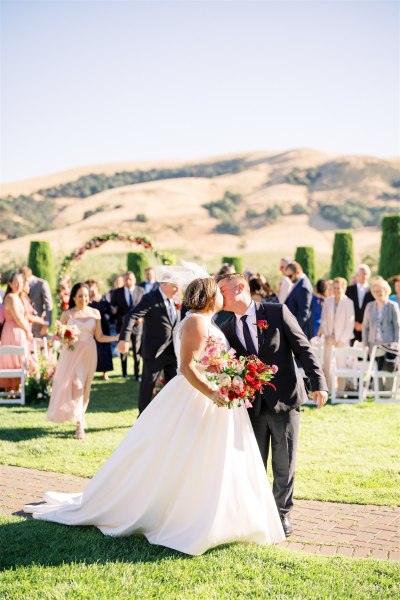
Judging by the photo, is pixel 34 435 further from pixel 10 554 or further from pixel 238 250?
pixel 238 250

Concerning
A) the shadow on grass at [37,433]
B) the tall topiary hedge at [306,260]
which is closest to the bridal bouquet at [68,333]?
the shadow on grass at [37,433]

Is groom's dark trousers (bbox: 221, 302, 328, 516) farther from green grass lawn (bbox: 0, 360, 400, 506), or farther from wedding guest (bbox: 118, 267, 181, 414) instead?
wedding guest (bbox: 118, 267, 181, 414)

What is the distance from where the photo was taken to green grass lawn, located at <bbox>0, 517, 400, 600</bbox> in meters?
4.07

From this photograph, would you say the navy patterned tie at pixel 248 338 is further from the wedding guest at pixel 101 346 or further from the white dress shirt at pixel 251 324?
the wedding guest at pixel 101 346

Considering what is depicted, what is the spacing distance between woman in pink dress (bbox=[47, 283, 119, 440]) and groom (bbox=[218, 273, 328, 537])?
3.98 metres

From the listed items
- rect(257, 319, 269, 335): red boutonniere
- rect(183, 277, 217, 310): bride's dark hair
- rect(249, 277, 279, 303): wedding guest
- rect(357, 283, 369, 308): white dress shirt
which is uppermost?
rect(183, 277, 217, 310): bride's dark hair

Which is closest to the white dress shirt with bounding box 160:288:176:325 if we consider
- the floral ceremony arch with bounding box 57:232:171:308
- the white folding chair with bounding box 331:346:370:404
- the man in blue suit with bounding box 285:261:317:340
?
the man in blue suit with bounding box 285:261:317:340

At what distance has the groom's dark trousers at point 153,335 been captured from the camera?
904cm

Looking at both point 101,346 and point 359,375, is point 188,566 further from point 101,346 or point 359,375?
point 101,346

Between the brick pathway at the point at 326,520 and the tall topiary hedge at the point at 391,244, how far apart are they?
1421 cm

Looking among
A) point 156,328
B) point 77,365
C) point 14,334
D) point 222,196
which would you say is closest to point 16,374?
point 14,334

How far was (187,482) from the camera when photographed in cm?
487

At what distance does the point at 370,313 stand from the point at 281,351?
6473 mm

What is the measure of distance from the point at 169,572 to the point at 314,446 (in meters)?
4.17
